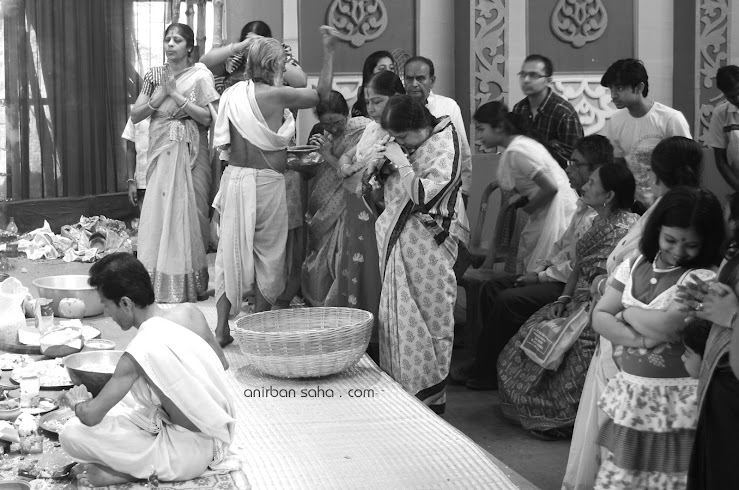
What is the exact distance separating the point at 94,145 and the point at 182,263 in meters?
4.32

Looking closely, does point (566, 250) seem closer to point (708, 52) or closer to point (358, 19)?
point (358, 19)

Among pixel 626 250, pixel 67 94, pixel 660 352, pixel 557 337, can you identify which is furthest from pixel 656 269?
pixel 67 94

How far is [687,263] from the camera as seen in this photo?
9.85ft

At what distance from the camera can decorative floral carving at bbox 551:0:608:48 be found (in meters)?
7.34

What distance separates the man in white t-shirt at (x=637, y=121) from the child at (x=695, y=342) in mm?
2636

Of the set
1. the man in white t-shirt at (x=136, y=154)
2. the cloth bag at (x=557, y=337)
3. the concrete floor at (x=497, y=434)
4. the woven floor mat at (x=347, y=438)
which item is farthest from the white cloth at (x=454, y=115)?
the man in white t-shirt at (x=136, y=154)

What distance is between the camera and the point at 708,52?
24.0 ft

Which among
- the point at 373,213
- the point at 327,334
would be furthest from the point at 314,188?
the point at 327,334

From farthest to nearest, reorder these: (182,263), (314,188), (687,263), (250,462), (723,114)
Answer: (723,114), (182,263), (314,188), (250,462), (687,263)

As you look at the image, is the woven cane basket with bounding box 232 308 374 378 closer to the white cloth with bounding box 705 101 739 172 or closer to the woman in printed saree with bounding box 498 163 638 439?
the woman in printed saree with bounding box 498 163 638 439

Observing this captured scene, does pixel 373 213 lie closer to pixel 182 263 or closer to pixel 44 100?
pixel 182 263

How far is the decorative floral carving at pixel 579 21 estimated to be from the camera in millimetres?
7336

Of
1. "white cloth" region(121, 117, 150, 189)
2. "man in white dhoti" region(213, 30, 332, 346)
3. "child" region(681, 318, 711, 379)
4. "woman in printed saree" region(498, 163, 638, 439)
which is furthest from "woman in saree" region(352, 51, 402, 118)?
"child" region(681, 318, 711, 379)

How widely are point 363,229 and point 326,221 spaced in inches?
27.0
